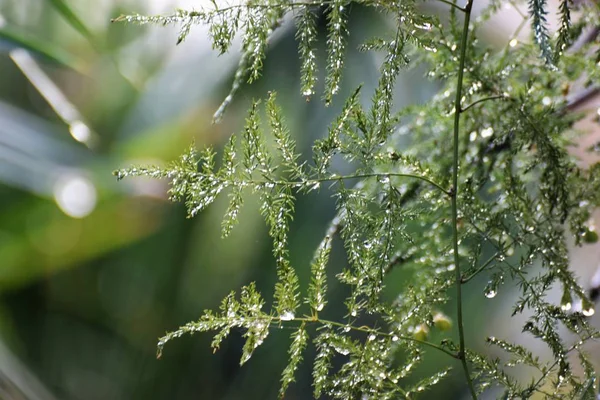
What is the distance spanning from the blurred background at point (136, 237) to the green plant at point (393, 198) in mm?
557

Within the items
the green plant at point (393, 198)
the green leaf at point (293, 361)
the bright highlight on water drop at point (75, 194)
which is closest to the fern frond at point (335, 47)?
the green plant at point (393, 198)

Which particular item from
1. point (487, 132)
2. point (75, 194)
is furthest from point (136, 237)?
point (487, 132)

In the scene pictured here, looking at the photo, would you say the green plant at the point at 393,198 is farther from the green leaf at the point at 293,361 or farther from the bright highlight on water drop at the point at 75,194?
the bright highlight on water drop at the point at 75,194

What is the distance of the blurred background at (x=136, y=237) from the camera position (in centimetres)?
93

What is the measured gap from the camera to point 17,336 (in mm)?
1021

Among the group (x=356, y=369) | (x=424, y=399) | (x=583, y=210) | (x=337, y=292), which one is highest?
(x=337, y=292)

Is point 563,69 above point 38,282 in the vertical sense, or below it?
below

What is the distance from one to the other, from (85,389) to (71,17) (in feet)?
2.13

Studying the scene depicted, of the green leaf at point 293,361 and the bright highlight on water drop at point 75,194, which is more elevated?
the bright highlight on water drop at point 75,194

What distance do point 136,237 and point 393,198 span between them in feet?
2.61

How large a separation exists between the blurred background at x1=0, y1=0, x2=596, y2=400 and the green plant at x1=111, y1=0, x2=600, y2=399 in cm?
56

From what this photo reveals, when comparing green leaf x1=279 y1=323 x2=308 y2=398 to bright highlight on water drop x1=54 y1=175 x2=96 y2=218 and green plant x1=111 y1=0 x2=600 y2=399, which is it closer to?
Result: green plant x1=111 y1=0 x2=600 y2=399

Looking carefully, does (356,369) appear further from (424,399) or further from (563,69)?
(424,399)

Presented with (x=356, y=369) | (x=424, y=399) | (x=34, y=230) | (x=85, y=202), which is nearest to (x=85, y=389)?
(x=34, y=230)
